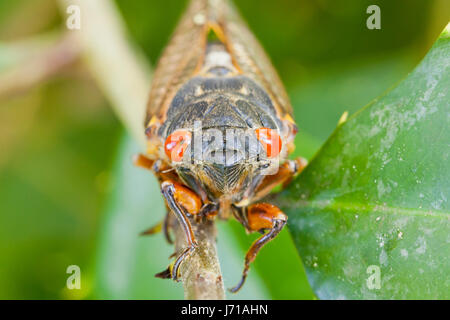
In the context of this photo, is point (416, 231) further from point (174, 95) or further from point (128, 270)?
point (128, 270)

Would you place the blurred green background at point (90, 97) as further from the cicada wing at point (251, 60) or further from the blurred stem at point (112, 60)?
the cicada wing at point (251, 60)

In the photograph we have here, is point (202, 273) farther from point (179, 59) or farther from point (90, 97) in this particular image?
point (90, 97)

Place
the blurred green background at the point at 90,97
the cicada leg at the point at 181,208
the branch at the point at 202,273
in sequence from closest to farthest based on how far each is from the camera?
the branch at the point at 202,273 → the cicada leg at the point at 181,208 → the blurred green background at the point at 90,97

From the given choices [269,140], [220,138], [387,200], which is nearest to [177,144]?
[220,138]

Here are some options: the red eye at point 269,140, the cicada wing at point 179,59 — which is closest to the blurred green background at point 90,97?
the cicada wing at point 179,59

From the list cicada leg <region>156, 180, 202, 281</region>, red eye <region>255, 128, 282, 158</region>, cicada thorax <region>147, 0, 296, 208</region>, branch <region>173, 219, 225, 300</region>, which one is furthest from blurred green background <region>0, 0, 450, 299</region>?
branch <region>173, 219, 225, 300</region>

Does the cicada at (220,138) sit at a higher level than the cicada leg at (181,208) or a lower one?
higher

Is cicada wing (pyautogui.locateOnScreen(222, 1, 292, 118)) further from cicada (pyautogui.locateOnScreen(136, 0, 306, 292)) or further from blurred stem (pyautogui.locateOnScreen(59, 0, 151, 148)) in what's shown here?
blurred stem (pyautogui.locateOnScreen(59, 0, 151, 148))

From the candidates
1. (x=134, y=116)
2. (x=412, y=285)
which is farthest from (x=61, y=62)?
(x=412, y=285)
